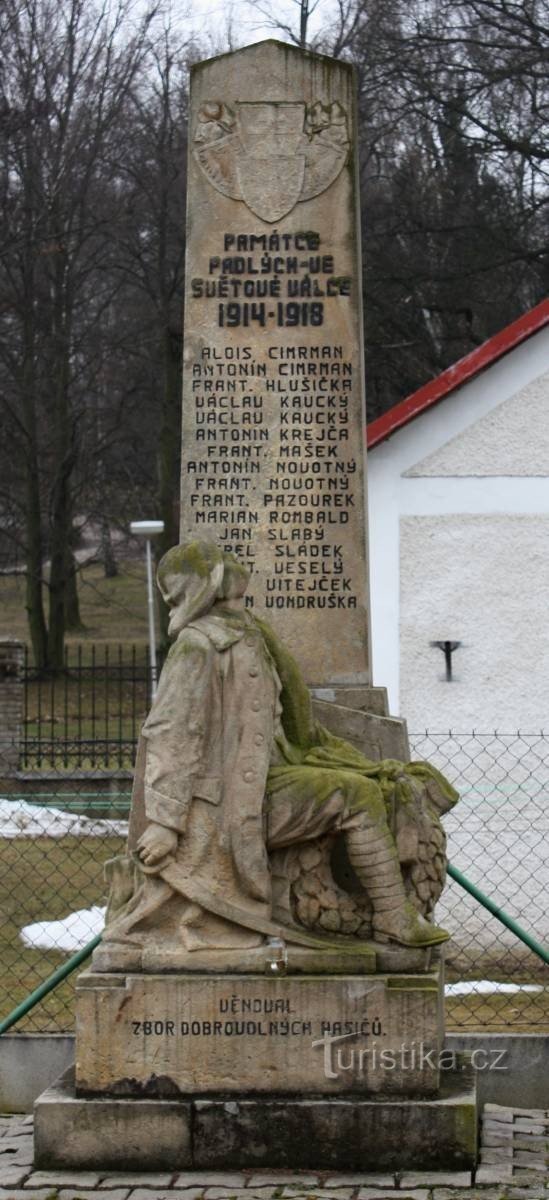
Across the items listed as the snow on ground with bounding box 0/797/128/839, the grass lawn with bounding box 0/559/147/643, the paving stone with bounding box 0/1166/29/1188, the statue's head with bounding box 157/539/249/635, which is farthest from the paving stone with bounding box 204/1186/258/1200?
the grass lawn with bounding box 0/559/147/643

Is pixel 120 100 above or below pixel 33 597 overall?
above

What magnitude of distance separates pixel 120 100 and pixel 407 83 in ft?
13.4

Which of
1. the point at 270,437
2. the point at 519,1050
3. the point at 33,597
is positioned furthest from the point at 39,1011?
the point at 33,597

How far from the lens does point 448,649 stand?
11.9m

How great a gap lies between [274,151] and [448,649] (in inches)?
220

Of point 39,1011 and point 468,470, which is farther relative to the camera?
point 468,470

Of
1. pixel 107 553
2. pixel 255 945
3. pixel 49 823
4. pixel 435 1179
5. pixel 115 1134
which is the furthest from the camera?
pixel 107 553

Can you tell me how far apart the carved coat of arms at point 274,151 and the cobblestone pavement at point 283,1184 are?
3290 mm

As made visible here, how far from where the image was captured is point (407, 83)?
87.5 feet

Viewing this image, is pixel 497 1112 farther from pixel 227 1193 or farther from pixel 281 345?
pixel 281 345

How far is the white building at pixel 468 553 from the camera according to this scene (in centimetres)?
1184

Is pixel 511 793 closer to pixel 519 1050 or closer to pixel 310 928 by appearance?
pixel 519 1050

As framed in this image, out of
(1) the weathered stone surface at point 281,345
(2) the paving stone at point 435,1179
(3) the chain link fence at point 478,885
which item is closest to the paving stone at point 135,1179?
(2) the paving stone at point 435,1179

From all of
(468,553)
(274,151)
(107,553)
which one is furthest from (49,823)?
(107,553)
